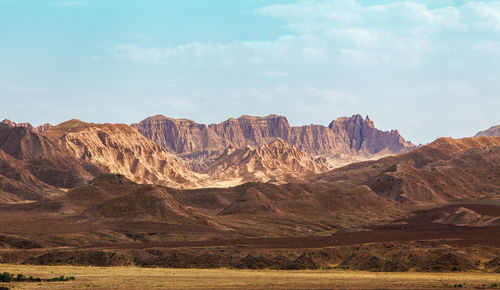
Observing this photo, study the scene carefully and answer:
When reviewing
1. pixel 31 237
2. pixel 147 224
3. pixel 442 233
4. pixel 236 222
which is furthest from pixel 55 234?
pixel 442 233

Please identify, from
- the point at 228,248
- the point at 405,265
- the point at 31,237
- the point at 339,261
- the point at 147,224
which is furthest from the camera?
the point at 147,224

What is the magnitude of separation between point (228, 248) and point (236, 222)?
2629 inches

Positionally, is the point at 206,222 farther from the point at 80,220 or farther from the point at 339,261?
the point at 339,261

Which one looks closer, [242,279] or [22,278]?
[22,278]

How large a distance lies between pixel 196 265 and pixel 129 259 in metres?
10.1

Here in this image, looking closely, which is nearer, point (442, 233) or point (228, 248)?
point (228, 248)

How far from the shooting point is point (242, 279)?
71.8m

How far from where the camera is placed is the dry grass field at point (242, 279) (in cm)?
6444

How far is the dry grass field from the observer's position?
6444cm

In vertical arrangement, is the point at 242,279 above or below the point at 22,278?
below

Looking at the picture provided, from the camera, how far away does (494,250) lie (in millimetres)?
92500

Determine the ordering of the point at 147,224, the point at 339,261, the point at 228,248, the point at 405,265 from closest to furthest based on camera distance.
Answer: the point at 405,265
the point at 339,261
the point at 228,248
the point at 147,224

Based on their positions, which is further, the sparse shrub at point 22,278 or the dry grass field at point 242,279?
the sparse shrub at point 22,278

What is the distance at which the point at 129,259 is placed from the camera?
95.4 meters
